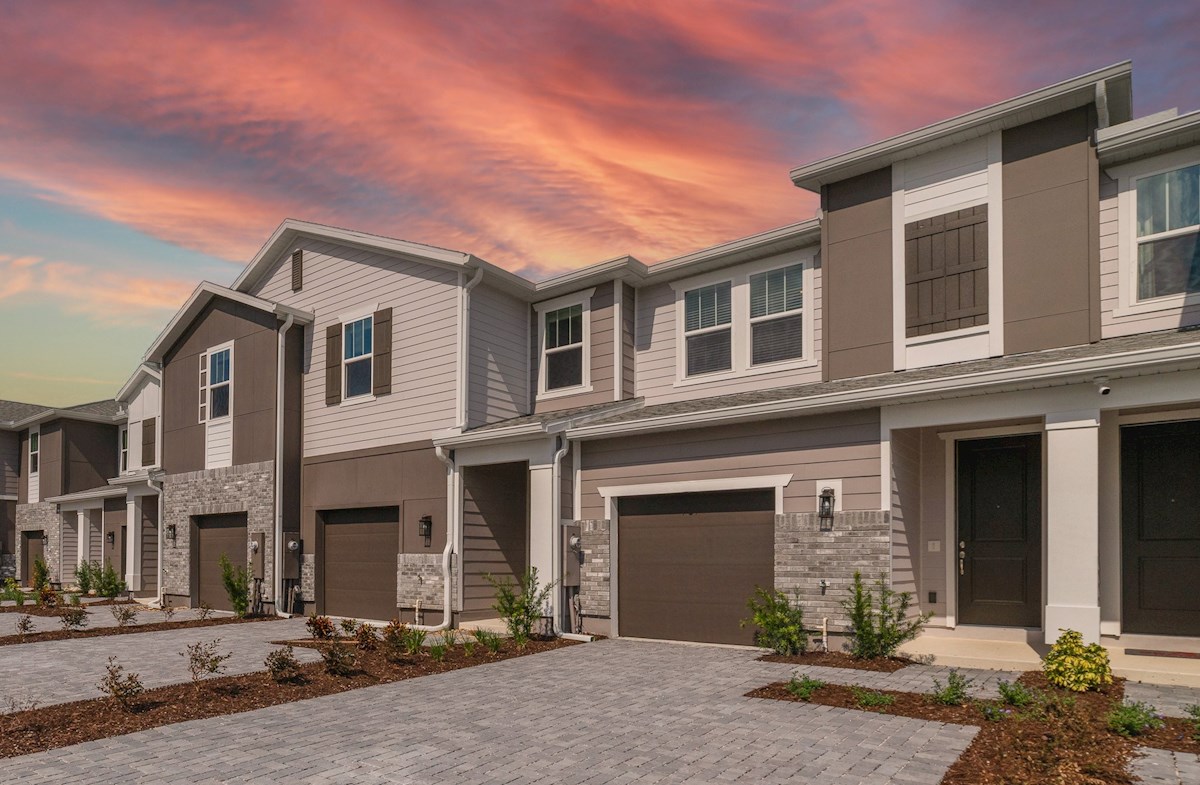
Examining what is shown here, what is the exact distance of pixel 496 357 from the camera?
15.6 metres

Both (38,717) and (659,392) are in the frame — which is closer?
(38,717)

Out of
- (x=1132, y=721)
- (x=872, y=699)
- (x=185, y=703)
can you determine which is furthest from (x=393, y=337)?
(x=1132, y=721)

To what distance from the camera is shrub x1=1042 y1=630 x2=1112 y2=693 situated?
805 centimetres

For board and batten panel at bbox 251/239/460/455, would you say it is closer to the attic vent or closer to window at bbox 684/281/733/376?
the attic vent

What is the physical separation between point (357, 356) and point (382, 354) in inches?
34.3

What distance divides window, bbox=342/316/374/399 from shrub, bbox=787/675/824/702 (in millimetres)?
10756

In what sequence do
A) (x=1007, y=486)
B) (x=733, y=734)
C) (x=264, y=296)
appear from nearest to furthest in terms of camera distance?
(x=733, y=734)
(x=1007, y=486)
(x=264, y=296)

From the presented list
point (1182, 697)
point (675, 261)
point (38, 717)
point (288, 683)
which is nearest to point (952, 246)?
point (675, 261)

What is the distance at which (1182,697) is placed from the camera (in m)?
7.78

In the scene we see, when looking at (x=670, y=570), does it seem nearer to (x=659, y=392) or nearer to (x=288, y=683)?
(x=659, y=392)

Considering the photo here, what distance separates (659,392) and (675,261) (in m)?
2.33

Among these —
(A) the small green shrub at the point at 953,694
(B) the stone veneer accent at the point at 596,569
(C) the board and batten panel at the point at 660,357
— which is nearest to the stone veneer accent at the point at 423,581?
(B) the stone veneer accent at the point at 596,569

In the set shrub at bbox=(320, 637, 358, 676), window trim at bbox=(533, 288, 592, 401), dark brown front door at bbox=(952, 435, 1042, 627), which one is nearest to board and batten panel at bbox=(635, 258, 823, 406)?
window trim at bbox=(533, 288, 592, 401)

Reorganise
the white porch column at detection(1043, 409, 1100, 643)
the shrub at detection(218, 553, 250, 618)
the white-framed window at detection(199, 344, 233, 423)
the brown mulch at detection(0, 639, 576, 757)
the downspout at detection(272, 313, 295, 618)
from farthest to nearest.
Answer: the white-framed window at detection(199, 344, 233, 423) < the downspout at detection(272, 313, 295, 618) < the shrub at detection(218, 553, 250, 618) < the white porch column at detection(1043, 409, 1100, 643) < the brown mulch at detection(0, 639, 576, 757)
